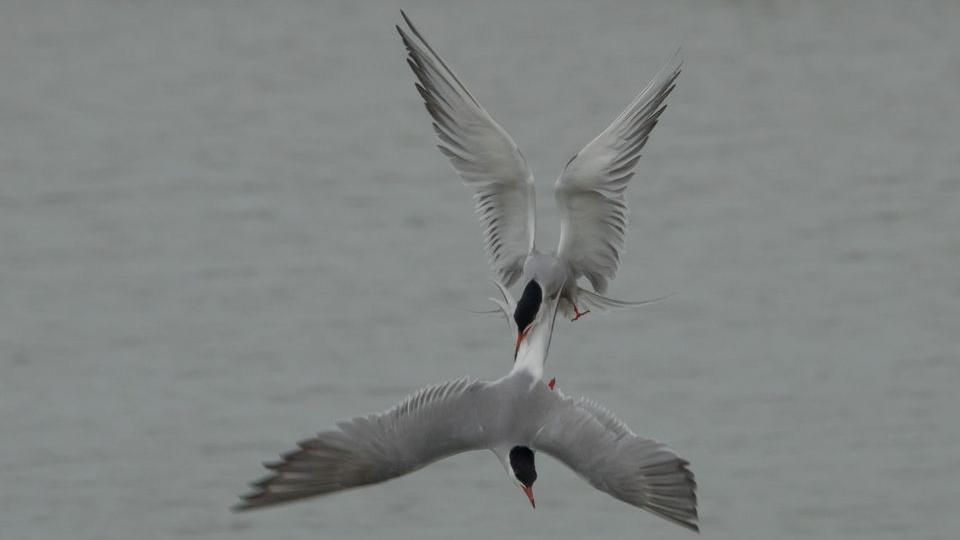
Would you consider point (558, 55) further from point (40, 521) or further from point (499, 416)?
point (499, 416)

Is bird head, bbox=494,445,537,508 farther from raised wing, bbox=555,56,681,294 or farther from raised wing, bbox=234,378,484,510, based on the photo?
raised wing, bbox=555,56,681,294

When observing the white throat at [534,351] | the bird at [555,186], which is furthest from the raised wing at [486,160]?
the white throat at [534,351]

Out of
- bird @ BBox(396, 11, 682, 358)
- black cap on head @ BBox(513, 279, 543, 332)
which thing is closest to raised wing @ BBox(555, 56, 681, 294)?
bird @ BBox(396, 11, 682, 358)

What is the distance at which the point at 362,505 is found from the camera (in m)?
10.4

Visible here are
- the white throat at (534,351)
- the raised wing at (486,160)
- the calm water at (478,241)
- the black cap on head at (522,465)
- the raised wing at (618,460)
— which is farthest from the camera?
the calm water at (478,241)

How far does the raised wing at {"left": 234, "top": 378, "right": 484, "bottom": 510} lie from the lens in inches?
239

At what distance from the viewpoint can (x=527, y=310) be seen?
6.32m

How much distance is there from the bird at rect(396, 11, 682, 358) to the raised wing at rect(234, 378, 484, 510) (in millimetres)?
636

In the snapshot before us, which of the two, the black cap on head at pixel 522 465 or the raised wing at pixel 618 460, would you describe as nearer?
the raised wing at pixel 618 460

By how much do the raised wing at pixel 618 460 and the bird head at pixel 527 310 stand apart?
23 centimetres

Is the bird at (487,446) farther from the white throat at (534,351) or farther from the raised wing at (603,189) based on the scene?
the raised wing at (603,189)

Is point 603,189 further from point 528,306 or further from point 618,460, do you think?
point 618,460

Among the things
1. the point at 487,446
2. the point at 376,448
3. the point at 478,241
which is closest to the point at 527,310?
the point at 487,446

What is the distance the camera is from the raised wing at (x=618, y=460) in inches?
235
